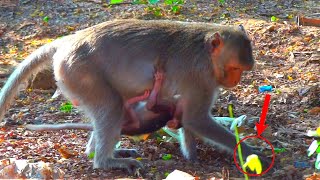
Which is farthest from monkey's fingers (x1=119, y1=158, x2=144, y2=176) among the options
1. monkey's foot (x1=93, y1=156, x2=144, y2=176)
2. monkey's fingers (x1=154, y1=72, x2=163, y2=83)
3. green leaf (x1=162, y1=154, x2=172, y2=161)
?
monkey's fingers (x1=154, y1=72, x2=163, y2=83)

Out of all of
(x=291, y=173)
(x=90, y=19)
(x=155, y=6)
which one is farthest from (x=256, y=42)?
(x=291, y=173)

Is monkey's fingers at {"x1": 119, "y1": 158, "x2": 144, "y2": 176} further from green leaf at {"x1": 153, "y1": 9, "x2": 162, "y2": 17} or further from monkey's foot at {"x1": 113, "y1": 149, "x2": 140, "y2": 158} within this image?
green leaf at {"x1": 153, "y1": 9, "x2": 162, "y2": 17}

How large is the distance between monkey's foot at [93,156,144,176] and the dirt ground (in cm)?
6

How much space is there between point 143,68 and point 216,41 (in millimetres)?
684

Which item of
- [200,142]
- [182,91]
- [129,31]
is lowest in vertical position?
[200,142]

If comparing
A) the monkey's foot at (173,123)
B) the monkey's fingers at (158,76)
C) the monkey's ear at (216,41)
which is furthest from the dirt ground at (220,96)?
the monkey's ear at (216,41)

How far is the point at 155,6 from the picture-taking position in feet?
34.7

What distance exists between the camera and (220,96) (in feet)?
25.6

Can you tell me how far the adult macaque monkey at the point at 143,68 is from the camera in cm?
574

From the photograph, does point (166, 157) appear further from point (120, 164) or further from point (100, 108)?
point (100, 108)

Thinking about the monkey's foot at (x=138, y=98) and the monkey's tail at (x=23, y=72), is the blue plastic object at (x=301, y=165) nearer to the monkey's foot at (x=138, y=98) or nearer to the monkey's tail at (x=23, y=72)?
the monkey's foot at (x=138, y=98)

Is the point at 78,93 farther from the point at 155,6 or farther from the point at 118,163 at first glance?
the point at 155,6

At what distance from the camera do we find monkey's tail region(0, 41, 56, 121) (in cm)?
593

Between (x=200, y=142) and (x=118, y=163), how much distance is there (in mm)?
1138
